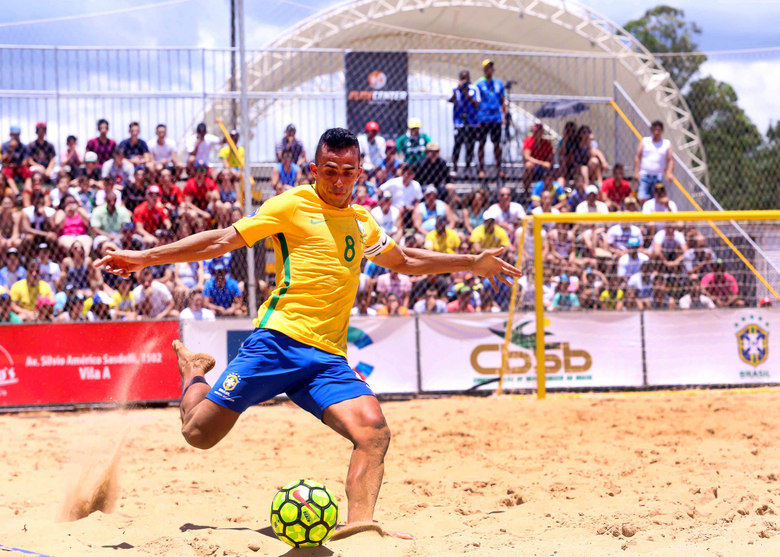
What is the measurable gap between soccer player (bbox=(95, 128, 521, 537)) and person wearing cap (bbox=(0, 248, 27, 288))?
7.31m

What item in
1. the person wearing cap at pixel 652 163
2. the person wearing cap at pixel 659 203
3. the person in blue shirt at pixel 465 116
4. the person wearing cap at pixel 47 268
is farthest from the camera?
the person wearing cap at pixel 652 163

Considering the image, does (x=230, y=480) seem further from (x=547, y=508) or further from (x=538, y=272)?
(x=538, y=272)

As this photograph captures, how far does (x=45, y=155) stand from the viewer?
12.0 metres

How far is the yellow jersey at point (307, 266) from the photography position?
3.96 metres

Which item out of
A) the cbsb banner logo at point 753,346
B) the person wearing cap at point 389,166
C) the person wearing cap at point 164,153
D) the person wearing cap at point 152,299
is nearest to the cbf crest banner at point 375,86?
the person wearing cap at point 389,166

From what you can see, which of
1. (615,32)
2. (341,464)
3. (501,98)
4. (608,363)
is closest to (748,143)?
(615,32)

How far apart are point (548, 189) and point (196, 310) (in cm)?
570

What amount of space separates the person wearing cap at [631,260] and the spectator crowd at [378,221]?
2 centimetres

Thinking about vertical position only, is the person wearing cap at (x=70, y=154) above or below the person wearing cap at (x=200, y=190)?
above

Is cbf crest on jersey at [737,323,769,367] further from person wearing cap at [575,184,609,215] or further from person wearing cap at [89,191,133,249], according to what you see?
person wearing cap at [89,191,133,249]

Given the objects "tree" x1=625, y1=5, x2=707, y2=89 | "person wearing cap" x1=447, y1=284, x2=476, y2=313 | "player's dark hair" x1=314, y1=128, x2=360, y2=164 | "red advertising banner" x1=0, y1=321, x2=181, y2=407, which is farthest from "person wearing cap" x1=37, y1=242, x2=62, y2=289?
"tree" x1=625, y1=5, x2=707, y2=89

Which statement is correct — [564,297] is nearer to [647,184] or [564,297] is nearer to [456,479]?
[647,184]

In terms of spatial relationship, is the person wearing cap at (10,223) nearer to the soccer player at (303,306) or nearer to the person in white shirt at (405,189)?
the person in white shirt at (405,189)

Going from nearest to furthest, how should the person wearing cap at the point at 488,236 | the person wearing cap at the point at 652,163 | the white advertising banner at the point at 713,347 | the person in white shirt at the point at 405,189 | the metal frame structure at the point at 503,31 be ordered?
1. the white advertising banner at the point at 713,347
2. the person wearing cap at the point at 488,236
3. the person in white shirt at the point at 405,189
4. the person wearing cap at the point at 652,163
5. the metal frame structure at the point at 503,31
